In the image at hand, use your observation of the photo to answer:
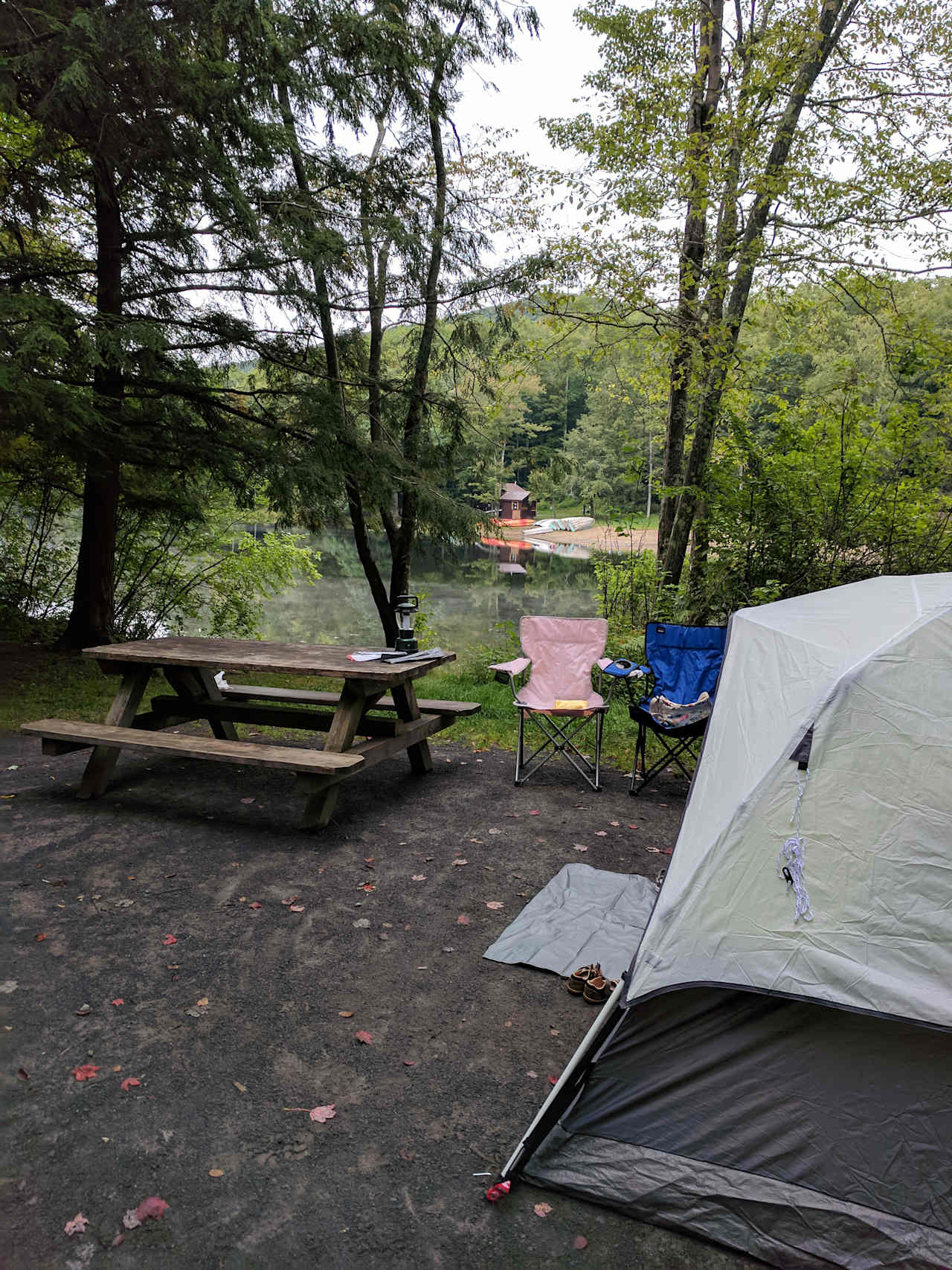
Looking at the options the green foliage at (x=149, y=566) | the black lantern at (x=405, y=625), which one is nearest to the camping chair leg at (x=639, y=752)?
the black lantern at (x=405, y=625)

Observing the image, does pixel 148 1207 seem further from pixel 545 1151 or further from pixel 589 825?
pixel 589 825

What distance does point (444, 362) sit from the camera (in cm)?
796

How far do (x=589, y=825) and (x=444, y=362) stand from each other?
5481 millimetres

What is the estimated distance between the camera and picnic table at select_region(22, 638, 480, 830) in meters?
3.74

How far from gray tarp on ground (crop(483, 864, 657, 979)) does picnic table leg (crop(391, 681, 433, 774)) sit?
4.77ft

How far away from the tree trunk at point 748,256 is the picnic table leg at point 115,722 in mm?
4400

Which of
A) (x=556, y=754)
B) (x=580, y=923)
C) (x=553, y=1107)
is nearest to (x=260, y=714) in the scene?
(x=556, y=754)

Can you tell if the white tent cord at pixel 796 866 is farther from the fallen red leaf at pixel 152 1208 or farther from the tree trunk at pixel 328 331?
the tree trunk at pixel 328 331

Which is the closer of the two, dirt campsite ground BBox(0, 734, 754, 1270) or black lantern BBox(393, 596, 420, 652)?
dirt campsite ground BBox(0, 734, 754, 1270)

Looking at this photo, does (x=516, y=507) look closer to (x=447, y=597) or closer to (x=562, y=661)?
(x=447, y=597)

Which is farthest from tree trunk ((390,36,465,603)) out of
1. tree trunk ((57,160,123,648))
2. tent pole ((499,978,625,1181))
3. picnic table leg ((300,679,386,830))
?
tent pole ((499,978,625,1181))

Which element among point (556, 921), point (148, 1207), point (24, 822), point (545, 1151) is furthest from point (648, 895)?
point (24, 822)

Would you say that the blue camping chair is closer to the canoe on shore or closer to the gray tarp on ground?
the gray tarp on ground

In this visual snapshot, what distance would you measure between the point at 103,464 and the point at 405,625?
3.79 metres
